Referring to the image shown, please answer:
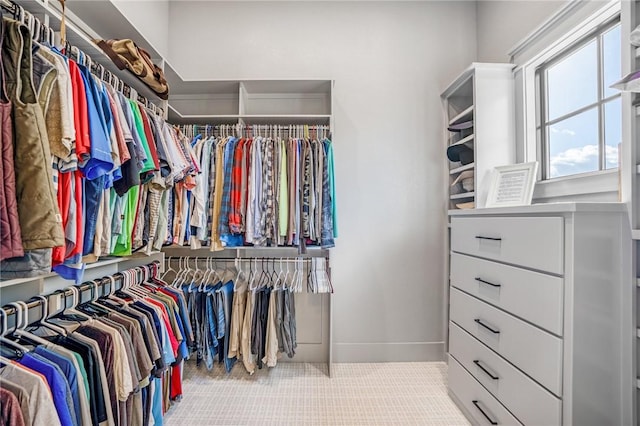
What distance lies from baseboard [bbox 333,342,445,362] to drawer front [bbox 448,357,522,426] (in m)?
0.56

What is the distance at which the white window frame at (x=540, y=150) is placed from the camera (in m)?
1.51

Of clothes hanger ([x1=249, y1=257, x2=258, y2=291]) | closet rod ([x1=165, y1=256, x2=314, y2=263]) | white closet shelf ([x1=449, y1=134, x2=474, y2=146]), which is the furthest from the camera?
closet rod ([x1=165, y1=256, x2=314, y2=263])

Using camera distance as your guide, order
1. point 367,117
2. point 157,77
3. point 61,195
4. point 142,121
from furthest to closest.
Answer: point 367,117 → point 157,77 → point 142,121 → point 61,195

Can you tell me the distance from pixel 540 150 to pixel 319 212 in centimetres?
150

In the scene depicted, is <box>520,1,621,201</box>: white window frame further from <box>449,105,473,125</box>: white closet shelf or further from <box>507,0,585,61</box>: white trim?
<box>449,105,473,125</box>: white closet shelf

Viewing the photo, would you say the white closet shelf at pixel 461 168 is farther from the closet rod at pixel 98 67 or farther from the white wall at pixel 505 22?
the closet rod at pixel 98 67

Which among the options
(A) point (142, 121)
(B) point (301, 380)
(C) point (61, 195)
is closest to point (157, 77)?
(A) point (142, 121)

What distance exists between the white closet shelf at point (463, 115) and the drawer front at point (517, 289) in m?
1.06

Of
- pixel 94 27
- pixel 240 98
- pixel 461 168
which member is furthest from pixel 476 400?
pixel 94 27

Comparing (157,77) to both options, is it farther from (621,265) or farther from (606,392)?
(606,392)

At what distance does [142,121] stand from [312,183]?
41.3 inches

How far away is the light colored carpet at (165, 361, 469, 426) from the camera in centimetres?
183

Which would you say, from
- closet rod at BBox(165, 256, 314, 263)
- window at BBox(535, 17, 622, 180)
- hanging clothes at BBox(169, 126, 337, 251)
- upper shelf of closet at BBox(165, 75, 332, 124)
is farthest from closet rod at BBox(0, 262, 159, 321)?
window at BBox(535, 17, 622, 180)

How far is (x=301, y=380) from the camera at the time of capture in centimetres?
225
